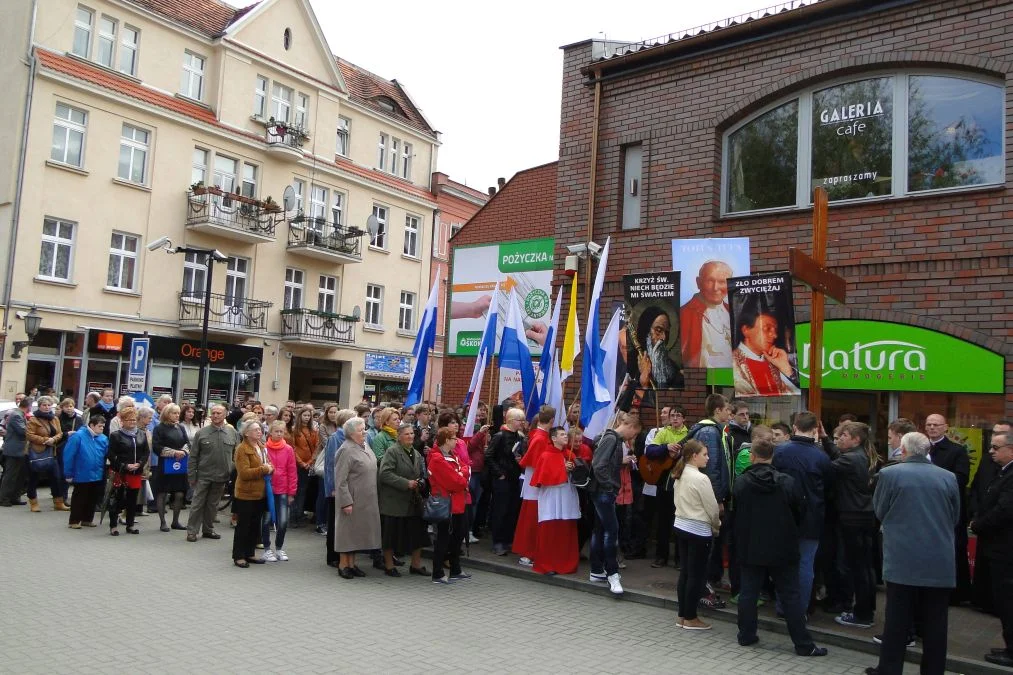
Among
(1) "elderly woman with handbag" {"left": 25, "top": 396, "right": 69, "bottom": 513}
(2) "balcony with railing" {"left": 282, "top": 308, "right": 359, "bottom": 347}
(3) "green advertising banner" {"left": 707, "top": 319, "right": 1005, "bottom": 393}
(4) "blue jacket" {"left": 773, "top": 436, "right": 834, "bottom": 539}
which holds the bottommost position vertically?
(1) "elderly woman with handbag" {"left": 25, "top": 396, "right": 69, "bottom": 513}

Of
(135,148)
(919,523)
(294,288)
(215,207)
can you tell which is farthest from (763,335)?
(294,288)

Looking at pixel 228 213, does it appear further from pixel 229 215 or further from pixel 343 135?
pixel 343 135

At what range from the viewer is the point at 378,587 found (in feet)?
29.4

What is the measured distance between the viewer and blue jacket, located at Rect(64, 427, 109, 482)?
39.0 feet

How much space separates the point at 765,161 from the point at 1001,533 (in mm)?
5950

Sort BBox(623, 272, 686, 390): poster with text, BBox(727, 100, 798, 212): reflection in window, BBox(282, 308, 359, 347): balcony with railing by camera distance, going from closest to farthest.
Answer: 1. BBox(623, 272, 686, 390): poster with text
2. BBox(727, 100, 798, 212): reflection in window
3. BBox(282, 308, 359, 347): balcony with railing

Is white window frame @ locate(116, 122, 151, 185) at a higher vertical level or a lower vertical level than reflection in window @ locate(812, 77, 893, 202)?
higher

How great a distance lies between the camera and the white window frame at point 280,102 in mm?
31812

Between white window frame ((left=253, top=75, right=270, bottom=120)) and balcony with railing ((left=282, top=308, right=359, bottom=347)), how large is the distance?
7501mm

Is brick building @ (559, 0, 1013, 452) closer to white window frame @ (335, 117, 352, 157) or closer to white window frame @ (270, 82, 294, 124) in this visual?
white window frame @ (270, 82, 294, 124)

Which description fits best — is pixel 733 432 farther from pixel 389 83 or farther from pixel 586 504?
pixel 389 83

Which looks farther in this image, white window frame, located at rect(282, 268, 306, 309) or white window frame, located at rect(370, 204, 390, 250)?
white window frame, located at rect(370, 204, 390, 250)

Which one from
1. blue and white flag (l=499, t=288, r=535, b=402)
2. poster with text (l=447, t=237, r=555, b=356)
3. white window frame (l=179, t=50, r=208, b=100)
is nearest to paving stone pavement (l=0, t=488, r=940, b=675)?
blue and white flag (l=499, t=288, r=535, b=402)

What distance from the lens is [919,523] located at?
611 cm
